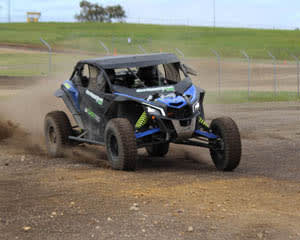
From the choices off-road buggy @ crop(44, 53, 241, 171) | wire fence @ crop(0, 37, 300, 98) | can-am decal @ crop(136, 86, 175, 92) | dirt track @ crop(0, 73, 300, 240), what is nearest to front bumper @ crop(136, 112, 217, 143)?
off-road buggy @ crop(44, 53, 241, 171)

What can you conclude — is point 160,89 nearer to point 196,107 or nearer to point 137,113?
point 137,113

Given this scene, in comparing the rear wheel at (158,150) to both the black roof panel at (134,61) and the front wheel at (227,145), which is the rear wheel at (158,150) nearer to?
the black roof panel at (134,61)

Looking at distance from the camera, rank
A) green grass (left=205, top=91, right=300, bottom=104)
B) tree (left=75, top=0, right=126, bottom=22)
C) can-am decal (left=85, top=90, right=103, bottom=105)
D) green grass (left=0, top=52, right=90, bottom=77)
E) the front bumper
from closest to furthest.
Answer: the front bumper, can-am decal (left=85, top=90, right=103, bottom=105), green grass (left=205, top=91, right=300, bottom=104), green grass (left=0, top=52, right=90, bottom=77), tree (left=75, top=0, right=126, bottom=22)

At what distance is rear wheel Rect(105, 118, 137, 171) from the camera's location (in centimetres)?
1027

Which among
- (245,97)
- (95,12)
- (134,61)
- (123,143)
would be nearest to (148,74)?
(134,61)

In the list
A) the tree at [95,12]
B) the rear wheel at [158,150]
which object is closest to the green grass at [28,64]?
the rear wheel at [158,150]

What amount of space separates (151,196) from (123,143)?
1.91m

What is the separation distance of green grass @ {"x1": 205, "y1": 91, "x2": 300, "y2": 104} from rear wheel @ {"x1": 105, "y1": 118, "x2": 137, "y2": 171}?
14743 mm

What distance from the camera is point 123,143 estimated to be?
1026 cm

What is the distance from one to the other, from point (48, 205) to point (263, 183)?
337 cm

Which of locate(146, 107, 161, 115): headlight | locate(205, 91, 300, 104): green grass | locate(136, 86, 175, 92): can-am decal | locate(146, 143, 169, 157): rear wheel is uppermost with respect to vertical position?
locate(136, 86, 175, 92): can-am decal

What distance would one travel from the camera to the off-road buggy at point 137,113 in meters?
10.5

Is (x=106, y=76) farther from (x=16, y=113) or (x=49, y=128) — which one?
(x=16, y=113)

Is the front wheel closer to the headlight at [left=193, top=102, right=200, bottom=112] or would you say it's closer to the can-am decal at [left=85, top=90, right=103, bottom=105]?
the headlight at [left=193, top=102, right=200, bottom=112]
